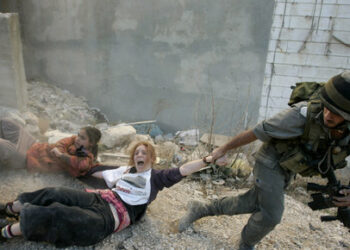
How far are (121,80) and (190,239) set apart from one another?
4278 millimetres

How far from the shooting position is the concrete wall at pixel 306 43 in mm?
5082

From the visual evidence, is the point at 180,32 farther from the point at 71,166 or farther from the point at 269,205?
the point at 269,205

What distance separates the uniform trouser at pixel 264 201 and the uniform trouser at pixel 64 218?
1.13 m

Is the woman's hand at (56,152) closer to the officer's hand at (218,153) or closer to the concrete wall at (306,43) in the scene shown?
the officer's hand at (218,153)

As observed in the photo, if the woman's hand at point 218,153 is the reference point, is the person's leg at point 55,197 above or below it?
below

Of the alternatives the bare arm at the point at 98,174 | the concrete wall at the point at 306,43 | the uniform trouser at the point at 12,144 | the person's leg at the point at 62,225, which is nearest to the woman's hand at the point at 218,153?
the person's leg at the point at 62,225

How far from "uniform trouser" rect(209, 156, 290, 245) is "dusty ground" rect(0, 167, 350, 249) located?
38cm

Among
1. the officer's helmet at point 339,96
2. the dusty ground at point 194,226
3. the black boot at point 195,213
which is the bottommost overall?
the dusty ground at point 194,226

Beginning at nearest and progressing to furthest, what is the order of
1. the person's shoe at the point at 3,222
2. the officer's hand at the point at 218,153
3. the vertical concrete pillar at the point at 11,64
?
the person's shoe at the point at 3,222, the officer's hand at the point at 218,153, the vertical concrete pillar at the point at 11,64

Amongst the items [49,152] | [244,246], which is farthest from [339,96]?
[49,152]

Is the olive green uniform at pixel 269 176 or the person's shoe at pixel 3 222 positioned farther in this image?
the person's shoe at pixel 3 222

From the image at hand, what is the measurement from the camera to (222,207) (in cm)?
281

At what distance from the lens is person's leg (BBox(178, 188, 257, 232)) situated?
264cm

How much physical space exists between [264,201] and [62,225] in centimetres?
153
